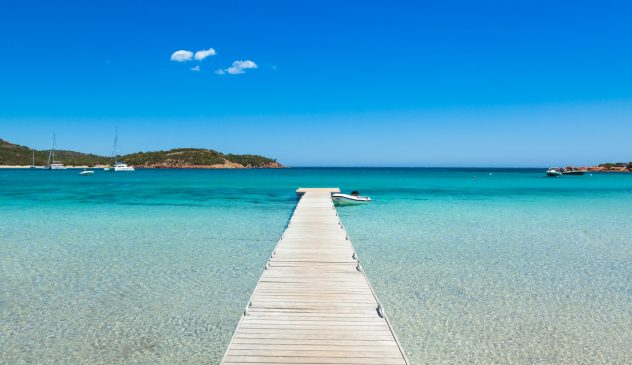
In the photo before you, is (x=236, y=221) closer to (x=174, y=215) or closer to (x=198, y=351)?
(x=174, y=215)

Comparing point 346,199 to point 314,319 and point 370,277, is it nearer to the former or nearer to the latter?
point 370,277

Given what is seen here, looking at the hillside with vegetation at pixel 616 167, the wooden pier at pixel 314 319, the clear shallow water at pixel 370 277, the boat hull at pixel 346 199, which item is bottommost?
the clear shallow water at pixel 370 277

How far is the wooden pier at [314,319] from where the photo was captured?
5.81 m

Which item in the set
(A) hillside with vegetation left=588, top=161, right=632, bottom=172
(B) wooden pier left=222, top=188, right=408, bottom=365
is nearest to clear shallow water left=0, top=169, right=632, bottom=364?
(B) wooden pier left=222, top=188, right=408, bottom=365

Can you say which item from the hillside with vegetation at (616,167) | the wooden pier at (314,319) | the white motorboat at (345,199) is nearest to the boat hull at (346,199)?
the white motorboat at (345,199)

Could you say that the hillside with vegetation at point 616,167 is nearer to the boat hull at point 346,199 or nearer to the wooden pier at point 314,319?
the boat hull at point 346,199

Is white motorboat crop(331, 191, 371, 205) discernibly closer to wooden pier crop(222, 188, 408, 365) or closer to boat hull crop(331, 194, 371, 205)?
boat hull crop(331, 194, 371, 205)

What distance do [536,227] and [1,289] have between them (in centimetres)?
2159

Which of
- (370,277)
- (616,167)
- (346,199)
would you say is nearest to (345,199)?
(346,199)

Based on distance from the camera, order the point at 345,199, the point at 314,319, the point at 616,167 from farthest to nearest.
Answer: the point at 616,167
the point at 345,199
the point at 314,319

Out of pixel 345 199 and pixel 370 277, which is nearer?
pixel 370 277

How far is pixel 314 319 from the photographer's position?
7086 millimetres

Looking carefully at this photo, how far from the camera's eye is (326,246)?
1302 cm

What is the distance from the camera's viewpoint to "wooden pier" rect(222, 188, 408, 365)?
5812mm
